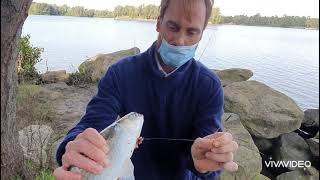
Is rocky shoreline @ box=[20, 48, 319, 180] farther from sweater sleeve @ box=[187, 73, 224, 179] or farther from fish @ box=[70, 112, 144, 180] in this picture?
fish @ box=[70, 112, 144, 180]

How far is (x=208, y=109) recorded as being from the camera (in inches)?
90.3

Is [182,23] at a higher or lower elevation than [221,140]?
higher

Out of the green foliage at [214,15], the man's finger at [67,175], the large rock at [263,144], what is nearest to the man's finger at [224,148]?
the man's finger at [67,175]

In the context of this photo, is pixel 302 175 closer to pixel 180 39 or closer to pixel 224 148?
pixel 180 39

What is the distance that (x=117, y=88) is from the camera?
2.32 m

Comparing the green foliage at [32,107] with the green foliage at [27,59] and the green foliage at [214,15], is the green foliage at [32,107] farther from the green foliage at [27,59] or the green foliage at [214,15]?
the green foliage at [214,15]

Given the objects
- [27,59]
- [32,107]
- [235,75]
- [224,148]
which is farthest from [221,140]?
[27,59]

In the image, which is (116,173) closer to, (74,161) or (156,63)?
(74,161)

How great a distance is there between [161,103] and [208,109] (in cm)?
28

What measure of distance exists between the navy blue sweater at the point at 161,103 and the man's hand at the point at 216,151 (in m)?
0.25

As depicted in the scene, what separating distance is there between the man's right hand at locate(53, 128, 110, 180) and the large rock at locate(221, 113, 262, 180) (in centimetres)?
543

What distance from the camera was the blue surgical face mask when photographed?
2410mm

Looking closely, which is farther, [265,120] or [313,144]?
[313,144]

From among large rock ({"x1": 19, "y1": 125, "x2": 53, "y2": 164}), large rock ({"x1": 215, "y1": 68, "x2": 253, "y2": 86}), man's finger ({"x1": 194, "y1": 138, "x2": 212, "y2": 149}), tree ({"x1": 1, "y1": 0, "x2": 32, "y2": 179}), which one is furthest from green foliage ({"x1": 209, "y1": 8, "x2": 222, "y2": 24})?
large rock ({"x1": 215, "y1": 68, "x2": 253, "y2": 86})
